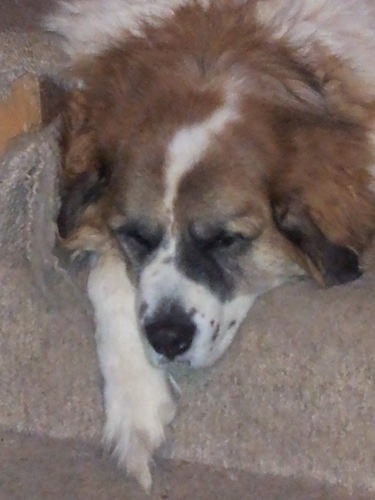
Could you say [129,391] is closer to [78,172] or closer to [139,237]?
[139,237]

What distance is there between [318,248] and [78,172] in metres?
0.38

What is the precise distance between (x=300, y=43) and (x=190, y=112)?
230 mm

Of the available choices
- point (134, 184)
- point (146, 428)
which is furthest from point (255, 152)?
point (146, 428)

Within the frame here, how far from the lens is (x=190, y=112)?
128 cm

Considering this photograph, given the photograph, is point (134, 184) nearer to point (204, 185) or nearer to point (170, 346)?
point (204, 185)

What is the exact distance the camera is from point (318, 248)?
1.33 metres

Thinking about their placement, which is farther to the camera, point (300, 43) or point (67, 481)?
point (300, 43)

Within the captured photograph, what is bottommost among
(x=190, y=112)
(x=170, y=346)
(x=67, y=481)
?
(x=67, y=481)

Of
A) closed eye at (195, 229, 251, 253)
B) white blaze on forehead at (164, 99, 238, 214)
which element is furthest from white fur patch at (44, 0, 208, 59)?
closed eye at (195, 229, 251, 253)

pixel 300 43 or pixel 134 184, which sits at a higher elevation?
pixel 300 43

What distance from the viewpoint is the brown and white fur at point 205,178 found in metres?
1.27

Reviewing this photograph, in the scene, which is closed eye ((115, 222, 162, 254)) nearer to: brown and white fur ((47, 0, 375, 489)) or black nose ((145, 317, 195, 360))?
brown and white fur ((47, 0, 375, 489))

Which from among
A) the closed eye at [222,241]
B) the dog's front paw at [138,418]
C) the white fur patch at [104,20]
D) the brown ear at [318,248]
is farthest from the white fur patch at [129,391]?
the white fur patch at [104,20]

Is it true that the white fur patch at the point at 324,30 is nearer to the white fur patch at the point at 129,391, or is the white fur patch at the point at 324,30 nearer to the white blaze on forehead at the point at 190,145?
the white blaze on forehead at the point at 190,145
